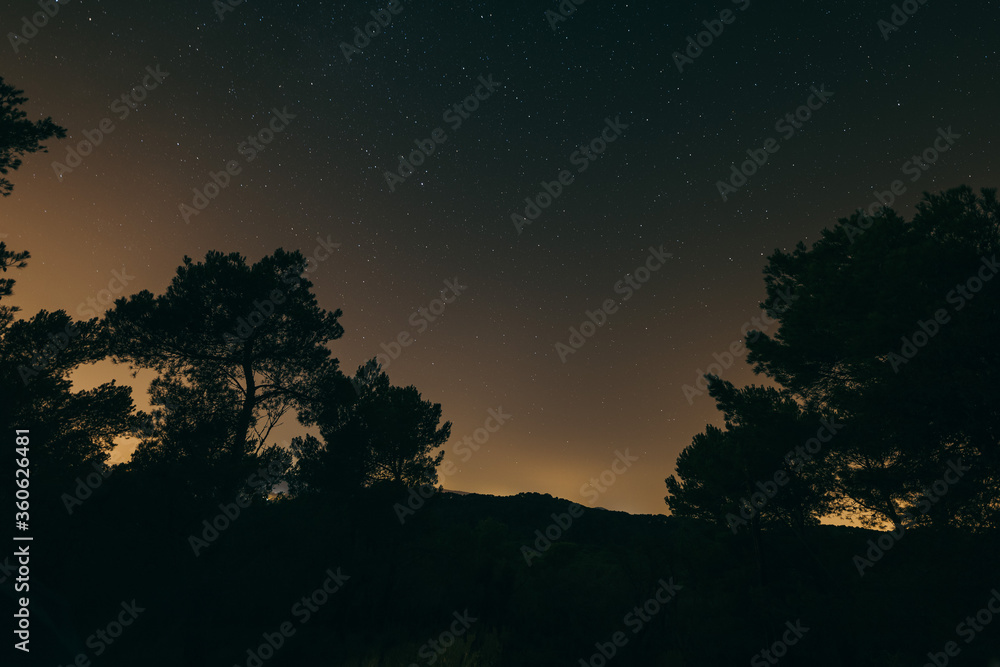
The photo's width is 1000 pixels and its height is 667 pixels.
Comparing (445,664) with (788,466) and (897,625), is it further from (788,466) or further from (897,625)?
(788,466)

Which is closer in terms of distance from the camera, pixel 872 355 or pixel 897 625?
pixel 872 355

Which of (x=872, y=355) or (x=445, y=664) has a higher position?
(x=872, y=355)

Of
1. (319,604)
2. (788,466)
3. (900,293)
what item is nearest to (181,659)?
(319,604)

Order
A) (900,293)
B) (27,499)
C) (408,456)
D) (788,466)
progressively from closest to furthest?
(900,293) → (27,499) → (788,466) → (408,456)

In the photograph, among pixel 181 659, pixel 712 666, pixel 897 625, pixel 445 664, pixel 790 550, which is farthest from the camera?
pixel 790 550

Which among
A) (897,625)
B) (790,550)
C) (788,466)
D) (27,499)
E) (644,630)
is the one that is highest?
(788,466)

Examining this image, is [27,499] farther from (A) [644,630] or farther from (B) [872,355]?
(B) [872,355]

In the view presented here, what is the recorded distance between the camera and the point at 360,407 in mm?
21547

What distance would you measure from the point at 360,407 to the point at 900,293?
20.7 meters

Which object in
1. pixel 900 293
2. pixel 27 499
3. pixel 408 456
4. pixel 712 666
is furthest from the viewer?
pixel 408 456

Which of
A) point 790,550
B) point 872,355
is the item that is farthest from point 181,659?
point 790,550

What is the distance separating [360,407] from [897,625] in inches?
837

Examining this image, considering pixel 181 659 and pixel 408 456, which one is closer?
pixel 181 659

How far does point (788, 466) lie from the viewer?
17688mm
